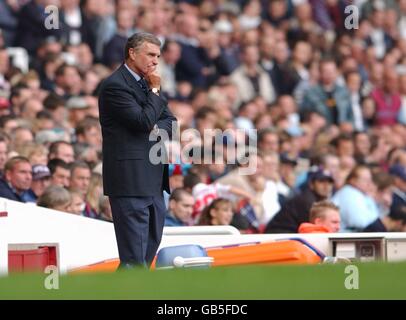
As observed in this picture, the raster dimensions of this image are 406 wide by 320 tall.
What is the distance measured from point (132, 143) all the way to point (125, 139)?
5 cm

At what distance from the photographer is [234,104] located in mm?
19578

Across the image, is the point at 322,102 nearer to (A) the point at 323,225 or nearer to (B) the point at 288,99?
(B) the point at 288,99

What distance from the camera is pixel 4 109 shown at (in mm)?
→ 15383

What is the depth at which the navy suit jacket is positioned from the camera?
31.2 ft

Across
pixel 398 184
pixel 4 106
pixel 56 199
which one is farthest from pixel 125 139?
pixel 398 184

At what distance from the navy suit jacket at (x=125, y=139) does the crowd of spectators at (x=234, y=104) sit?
8.92ft

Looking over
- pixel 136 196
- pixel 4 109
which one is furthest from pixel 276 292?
pixel 4 109

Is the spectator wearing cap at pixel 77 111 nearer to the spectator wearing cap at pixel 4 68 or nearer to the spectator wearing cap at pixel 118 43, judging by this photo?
the spectator wearing cap at pixel 4 68

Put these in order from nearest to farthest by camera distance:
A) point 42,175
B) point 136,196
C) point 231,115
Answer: point 136,196 → point 42,175 → point 231,115

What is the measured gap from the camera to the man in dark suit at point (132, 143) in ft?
31.2

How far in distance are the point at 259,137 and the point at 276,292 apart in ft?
31.3

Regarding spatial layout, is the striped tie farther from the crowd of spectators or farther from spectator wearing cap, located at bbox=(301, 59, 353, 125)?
spectator wearing cap, located at bbox=(301, 59, 353, 125)

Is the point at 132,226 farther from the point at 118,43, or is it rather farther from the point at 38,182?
the point at 118,43

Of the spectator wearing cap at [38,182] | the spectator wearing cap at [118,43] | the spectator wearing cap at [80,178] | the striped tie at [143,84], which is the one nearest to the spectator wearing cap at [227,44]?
the spectator wearing cap at [118,43]
